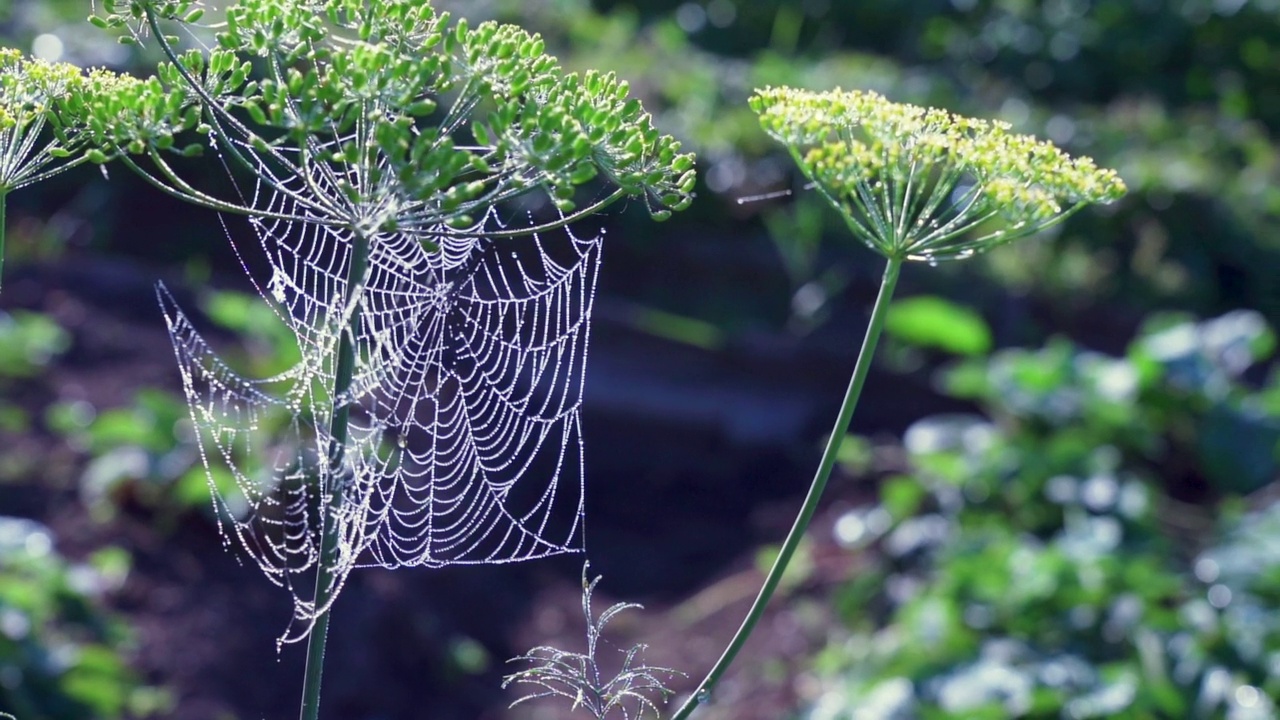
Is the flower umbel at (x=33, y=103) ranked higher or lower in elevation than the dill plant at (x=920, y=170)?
higher

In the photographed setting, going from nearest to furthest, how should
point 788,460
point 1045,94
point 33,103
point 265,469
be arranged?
point 33,103, point 265,469, point 788,460, point 1045,94

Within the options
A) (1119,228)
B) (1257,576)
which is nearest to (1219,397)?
(1257,576)

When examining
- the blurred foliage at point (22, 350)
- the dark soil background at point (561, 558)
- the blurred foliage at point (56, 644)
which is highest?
the blurred foliage at point (56, 644)

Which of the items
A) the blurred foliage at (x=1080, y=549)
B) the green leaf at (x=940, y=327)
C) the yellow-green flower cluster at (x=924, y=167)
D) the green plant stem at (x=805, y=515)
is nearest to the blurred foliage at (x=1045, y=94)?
the green leaf at (x=940, y=327)

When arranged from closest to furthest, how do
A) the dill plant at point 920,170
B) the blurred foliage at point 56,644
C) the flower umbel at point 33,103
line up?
the flower umbel at point 33,103 → the dill plant at point 920,170 → the blurred foliage at point 56,644

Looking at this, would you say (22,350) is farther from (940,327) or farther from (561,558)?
(940,327)

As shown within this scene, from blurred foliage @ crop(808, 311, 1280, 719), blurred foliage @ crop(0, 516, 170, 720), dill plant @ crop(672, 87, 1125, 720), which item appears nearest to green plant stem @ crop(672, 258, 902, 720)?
dill plant @ crop(672, 87, 1125, 720)

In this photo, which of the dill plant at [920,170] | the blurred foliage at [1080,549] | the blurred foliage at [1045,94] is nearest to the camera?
the dill plant at [920,170]

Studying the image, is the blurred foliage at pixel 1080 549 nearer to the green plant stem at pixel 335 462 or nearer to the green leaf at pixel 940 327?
the green leaf at pixel 940 327

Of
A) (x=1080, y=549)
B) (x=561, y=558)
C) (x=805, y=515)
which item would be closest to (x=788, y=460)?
(x=561, y=558)
